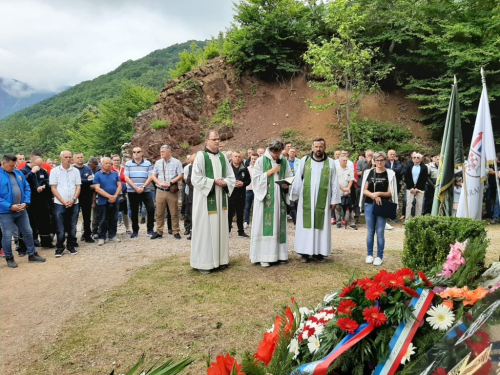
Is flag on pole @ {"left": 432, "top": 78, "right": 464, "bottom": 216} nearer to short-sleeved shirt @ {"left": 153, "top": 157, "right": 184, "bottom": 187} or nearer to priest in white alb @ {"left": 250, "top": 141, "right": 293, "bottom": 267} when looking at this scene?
priest in white alb @ {"left": 250, "top": 141, "right": 293, "bottom": 267}

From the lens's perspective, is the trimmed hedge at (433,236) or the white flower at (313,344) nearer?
the white flower at (313,344)

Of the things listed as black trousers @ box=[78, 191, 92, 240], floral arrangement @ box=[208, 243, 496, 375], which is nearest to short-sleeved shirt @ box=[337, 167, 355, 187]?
black trousers @ box=[78, 191, 92, 240]

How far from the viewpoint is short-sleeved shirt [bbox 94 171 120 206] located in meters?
9.02

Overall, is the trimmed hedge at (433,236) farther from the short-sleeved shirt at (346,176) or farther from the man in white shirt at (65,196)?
the man in white shirt at (65,196)

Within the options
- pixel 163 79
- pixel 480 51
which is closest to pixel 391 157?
pixel 480 51

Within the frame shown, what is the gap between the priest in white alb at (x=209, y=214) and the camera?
6.32 meters

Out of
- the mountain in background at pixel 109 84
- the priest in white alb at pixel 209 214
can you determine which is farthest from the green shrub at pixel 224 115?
the mountain in background at pixel 109 84

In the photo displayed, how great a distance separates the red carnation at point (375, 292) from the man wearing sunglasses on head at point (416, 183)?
10.1 m

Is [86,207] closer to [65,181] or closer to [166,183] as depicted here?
[65,181]

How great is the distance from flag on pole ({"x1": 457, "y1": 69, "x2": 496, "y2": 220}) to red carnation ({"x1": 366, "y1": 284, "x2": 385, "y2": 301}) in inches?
177

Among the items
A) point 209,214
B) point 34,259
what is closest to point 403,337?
point 209,214

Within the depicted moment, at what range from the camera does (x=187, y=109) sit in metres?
20.0

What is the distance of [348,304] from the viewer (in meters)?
2.25

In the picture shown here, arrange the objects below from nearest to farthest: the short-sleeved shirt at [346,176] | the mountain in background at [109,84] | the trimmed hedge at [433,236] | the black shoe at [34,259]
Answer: the trimmed hedge at [433,236] < the black shoe at [34,259] < the short-sleeved shirt at [346,176] < the mountain in background at [109,84]
